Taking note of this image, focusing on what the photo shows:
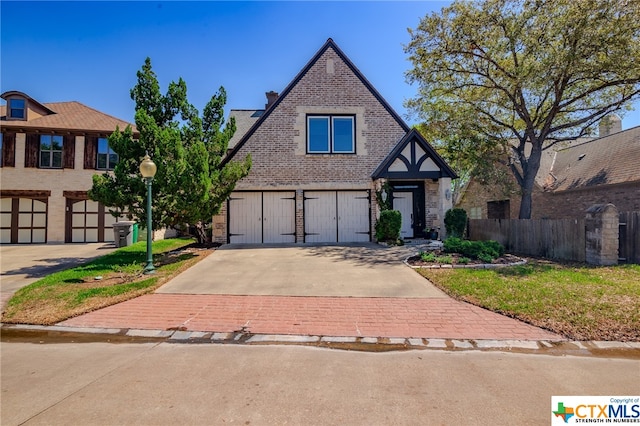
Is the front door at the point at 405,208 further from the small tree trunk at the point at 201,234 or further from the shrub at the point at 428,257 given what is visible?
the small tree trunk at the point at 201,234

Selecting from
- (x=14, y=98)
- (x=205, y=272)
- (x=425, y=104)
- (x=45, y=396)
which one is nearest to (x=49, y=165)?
(x=14, y=98)

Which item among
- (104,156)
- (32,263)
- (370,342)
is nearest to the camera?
(370,342)

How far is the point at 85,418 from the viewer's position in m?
2.87

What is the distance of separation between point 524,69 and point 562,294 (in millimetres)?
10237

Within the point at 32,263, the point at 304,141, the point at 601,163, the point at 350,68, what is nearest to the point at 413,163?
the point at 304,141

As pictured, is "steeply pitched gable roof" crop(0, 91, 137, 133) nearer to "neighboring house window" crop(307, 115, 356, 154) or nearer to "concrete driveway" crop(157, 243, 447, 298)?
"neighboring house window" crop(307, 115, 356, 154)

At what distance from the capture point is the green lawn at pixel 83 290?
611 cm

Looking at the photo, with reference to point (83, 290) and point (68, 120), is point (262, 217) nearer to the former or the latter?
point (83, 290)

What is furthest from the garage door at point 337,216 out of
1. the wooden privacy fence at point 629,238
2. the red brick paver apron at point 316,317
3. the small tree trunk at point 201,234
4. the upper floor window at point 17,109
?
the upper floor window at point 17,109

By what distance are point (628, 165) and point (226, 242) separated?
19.8m

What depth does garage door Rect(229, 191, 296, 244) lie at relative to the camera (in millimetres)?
14188

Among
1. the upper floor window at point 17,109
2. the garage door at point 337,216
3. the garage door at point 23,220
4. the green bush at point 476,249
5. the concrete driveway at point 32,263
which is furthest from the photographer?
the upper floor window at point 17,109

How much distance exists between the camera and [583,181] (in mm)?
18156

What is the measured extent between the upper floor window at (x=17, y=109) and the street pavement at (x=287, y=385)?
1953 cm
